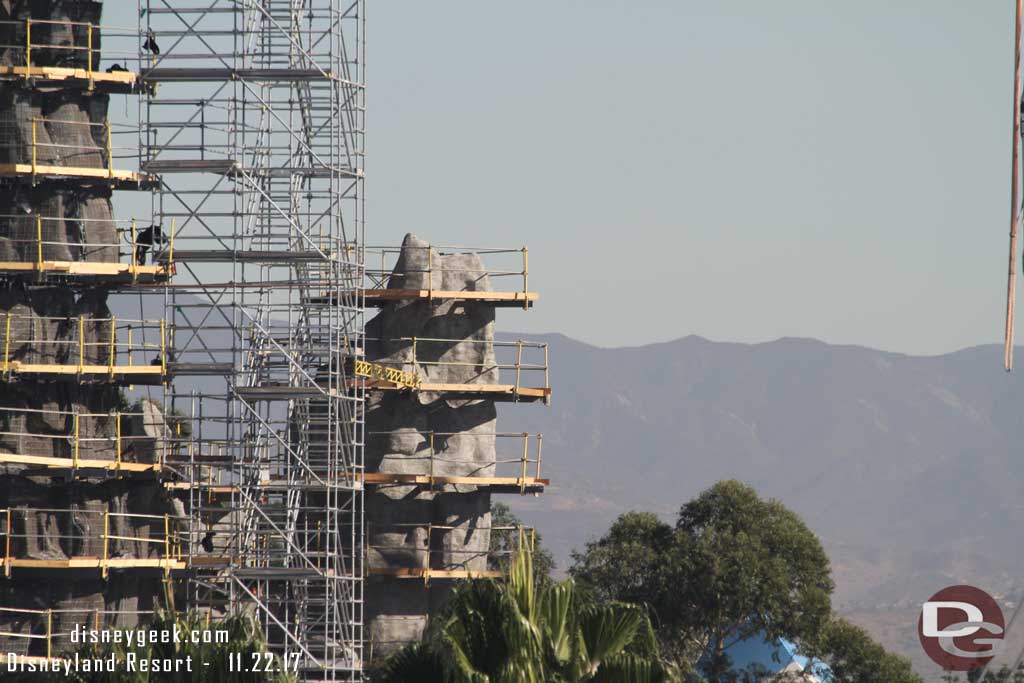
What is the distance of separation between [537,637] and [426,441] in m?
30.7

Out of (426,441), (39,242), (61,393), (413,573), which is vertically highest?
(39,242)

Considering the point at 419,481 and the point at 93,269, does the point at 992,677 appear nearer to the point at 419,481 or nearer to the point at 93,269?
the point at 419,481

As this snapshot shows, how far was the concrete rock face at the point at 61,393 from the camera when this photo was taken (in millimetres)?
52719

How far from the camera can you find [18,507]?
5269 centimetres

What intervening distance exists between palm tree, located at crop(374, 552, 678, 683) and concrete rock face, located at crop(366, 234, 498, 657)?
2727 centimetres

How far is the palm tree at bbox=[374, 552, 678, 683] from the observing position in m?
30.4

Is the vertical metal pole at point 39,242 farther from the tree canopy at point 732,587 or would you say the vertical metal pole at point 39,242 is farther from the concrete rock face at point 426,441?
the tree canopy at point 732,587

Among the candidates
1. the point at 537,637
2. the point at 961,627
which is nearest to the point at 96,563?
the point at 537,637

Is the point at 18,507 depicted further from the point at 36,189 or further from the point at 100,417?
the point at 36,189

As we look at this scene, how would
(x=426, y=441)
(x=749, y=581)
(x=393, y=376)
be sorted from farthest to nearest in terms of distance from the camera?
(x=749, y=581) < (x=426, y=441) < (x=393, y=376)

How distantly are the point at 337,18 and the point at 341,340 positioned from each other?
8422mm

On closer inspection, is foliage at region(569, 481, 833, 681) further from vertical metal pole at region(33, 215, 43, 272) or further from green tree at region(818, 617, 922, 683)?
vertical metal pole at region(33, 215, 43, 272)

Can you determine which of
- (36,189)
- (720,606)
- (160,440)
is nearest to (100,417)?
(160,440)

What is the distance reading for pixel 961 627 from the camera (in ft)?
246
